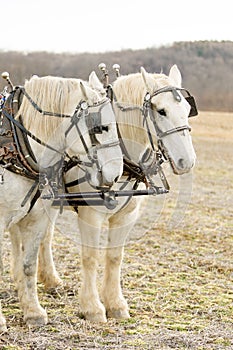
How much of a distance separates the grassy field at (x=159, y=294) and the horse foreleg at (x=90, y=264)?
4.4 inches

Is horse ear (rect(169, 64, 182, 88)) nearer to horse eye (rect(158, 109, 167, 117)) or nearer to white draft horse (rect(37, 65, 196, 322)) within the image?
white draft horse (rect(37, 65, 196, 322))

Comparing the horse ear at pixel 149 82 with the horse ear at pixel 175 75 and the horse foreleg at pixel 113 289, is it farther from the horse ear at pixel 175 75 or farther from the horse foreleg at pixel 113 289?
the horse foreleg at pixel 113 289

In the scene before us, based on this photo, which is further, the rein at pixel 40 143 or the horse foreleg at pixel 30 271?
the horse foreleg at pixel 30 271

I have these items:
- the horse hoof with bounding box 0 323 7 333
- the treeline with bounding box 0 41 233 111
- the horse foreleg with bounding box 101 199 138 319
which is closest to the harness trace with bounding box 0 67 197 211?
the horse foreleg with bounding box 101 199 138 319

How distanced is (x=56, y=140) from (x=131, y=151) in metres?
0.71

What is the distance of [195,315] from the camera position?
4699mm

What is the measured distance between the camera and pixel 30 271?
176 inches

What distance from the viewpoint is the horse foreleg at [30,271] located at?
14.3ft

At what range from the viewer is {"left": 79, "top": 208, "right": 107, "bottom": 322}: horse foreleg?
4.47 metres

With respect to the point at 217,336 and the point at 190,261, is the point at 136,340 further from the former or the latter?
the point at 190,261

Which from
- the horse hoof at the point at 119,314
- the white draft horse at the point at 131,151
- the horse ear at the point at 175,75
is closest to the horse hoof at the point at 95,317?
the white draft horse at the point at 131,151

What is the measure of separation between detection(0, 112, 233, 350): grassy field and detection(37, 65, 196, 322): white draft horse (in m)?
0.21

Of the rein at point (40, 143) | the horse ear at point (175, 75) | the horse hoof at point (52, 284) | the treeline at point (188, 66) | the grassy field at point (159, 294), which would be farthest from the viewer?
the treeline at point (188, 66)

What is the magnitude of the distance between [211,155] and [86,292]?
16142mm
